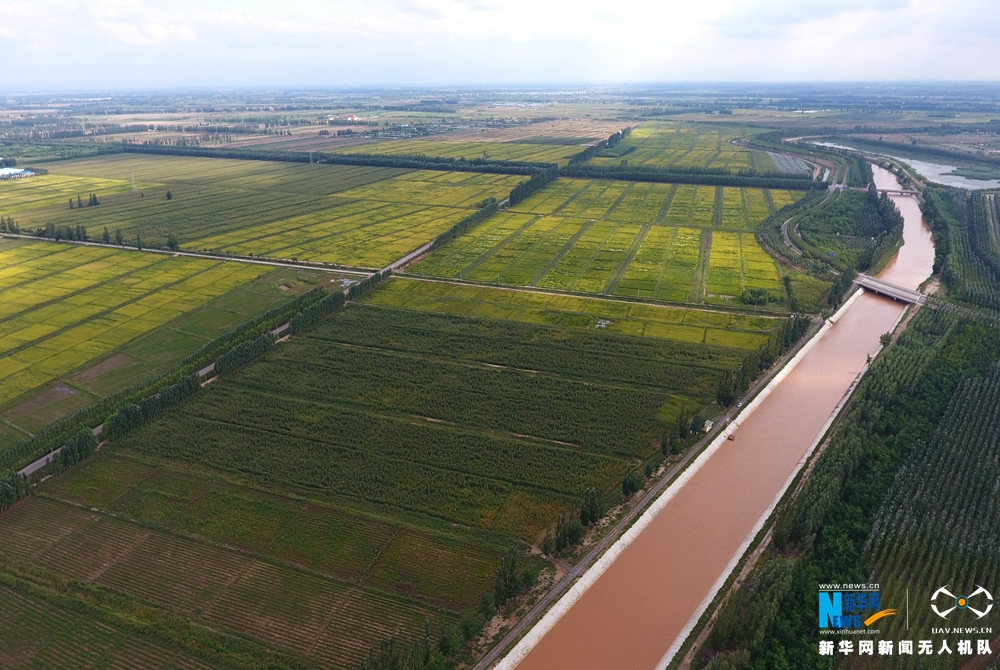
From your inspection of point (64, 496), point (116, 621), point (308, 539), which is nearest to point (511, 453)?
point (308, 539)

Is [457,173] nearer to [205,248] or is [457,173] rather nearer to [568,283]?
[205,248]

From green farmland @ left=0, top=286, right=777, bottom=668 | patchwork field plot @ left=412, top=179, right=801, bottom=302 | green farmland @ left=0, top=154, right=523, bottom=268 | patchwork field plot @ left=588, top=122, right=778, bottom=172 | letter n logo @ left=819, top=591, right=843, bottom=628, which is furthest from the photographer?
patchwork field plot @ left=588, top=122, right=778, bottom=172

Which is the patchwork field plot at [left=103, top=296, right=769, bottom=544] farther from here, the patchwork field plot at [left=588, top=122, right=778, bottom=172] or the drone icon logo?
the patchwork field plot at [left=588, top=122, right=778, bottom=172]

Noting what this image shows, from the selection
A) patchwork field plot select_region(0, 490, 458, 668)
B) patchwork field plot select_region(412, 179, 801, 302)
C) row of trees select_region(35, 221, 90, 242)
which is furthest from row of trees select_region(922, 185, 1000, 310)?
row of trees select_region(35, 221, 90, 242)

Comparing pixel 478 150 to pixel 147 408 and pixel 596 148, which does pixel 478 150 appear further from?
pixel 147 408

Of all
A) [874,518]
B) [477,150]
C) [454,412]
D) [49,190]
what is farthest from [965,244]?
[49,190]

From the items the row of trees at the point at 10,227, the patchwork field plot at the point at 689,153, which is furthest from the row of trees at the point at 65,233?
the patchwork field plot at the point at 689,153
